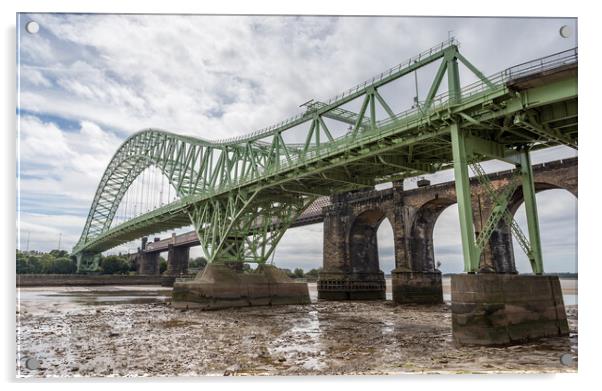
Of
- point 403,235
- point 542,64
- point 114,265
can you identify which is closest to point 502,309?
point 542,64

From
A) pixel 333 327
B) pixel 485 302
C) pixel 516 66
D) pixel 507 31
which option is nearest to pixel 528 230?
pixel 485 302

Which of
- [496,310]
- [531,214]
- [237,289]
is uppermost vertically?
[531,214]

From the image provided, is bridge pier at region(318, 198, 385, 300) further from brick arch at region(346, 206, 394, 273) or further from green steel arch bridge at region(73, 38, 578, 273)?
green steel arch bridge at region(73, 38, 578, 273)

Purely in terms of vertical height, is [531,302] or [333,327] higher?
[531,302]

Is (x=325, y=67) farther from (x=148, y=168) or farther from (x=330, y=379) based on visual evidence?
(x=148, y=168)

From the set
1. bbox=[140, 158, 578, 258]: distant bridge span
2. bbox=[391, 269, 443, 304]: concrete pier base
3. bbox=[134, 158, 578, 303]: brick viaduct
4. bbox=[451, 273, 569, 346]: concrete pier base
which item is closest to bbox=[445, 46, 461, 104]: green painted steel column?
bbox=[140, 158, 578, 258]: distant bridge span

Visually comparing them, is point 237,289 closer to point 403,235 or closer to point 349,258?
point 403,235
